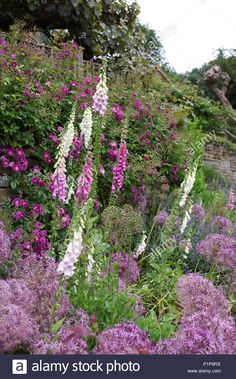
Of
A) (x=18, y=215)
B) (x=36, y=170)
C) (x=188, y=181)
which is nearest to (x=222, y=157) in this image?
(x=36, y=170)

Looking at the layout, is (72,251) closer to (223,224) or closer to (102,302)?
(102,302)

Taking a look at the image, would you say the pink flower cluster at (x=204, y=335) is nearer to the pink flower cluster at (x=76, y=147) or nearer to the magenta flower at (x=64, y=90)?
the pink flower cluster at (x=76, y=147)

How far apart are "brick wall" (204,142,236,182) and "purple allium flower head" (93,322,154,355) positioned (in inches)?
387

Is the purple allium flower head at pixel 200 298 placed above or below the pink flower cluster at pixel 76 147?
below

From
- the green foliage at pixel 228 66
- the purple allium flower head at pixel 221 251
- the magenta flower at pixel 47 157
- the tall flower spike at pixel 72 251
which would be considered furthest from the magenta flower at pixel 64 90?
the green foliage at pixel 228 66

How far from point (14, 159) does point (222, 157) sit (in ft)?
27.4

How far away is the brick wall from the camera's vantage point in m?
11.9

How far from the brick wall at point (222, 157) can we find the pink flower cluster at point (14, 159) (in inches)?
310

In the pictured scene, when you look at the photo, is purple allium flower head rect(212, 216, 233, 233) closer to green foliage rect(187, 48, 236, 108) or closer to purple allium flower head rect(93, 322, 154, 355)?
purple allium flower head rect(93, 322, 154, 355)

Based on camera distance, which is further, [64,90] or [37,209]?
[64,90]

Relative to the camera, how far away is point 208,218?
18.8ft

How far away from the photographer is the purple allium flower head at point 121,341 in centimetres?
206

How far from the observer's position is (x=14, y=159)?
4.56 metres

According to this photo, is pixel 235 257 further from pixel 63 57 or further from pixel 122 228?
pixel 63 57
